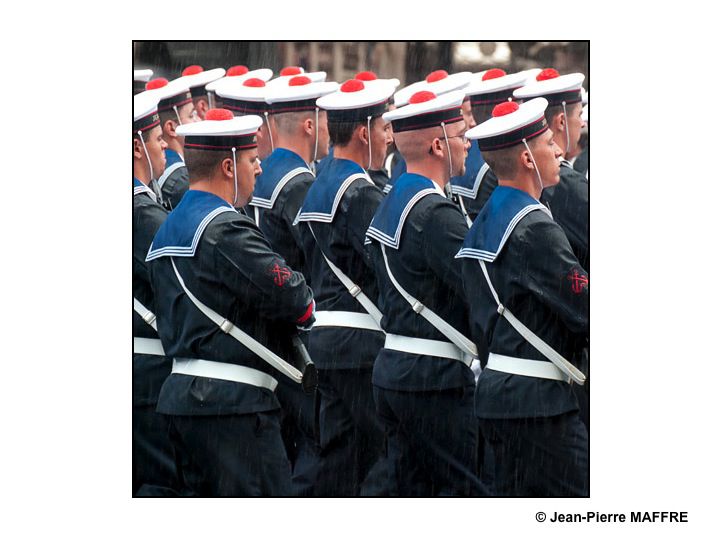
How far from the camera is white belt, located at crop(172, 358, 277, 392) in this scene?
785cm

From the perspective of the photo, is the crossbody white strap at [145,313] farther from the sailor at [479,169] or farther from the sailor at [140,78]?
the sailor at [479,169]

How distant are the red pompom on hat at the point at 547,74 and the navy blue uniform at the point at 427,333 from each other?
103 centimetres

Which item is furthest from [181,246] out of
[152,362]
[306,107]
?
[306,107]

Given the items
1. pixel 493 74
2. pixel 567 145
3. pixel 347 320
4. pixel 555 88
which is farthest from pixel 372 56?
pixel 347 320

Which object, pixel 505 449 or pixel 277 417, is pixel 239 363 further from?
pixel 505 449

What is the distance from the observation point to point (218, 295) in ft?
25.5

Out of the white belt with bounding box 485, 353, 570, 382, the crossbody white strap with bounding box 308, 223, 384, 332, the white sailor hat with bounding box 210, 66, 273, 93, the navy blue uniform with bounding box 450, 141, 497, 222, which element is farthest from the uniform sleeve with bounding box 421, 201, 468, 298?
the white sailor hat with bounding box 210, 66, 273, 93

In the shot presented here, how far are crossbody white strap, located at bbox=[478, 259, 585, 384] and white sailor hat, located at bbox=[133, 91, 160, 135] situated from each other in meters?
2.16

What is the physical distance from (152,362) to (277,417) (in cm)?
103

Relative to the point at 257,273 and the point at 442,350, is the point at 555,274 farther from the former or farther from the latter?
the point at 257,273

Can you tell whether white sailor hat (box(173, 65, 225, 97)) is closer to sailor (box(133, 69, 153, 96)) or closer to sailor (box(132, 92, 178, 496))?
sailor (box(133, 69, 153, 96))

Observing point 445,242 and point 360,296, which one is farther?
point 360,296

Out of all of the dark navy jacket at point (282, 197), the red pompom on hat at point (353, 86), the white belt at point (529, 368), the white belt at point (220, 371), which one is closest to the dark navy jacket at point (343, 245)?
the dark navy jacket at point (282, 197)

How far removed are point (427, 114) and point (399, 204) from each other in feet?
1.79
